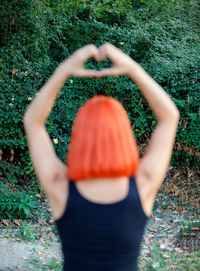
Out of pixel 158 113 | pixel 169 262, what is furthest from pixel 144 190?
pixel 169 262

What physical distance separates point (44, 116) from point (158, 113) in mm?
548

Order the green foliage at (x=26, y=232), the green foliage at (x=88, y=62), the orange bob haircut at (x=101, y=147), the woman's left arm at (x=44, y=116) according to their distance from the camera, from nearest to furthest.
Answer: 1. the orange bob haircut at (x=101, y=147)
2. the woman's left arm at (x=44, y=116)
3. the green foliage at (x=26, y=232)
4. the green foliage at (x=88, y=62)

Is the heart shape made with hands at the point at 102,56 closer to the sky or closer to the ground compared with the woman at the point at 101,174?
closer to the sky

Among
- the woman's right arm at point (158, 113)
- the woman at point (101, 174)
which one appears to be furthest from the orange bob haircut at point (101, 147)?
the woman's right arm at point (158, 113)

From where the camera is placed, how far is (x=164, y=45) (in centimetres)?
665

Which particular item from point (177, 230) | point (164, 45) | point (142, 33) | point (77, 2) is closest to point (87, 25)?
point (77, 2)

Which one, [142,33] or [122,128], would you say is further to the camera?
[142,33]

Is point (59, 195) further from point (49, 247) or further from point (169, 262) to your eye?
point (49, 247)

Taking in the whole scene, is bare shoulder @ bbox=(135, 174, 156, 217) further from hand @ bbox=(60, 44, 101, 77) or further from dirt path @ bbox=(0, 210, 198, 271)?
dirt path @ bbox=(0, 210, 198, 271)

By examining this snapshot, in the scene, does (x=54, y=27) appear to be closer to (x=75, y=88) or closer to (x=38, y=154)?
(x=75, y=88)

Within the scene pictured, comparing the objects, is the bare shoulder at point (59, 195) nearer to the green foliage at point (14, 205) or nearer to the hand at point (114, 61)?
the hand at point (114, 61)

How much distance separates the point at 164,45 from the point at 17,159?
3531 mm

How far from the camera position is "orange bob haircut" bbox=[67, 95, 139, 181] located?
1.42 m

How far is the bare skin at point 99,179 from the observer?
148 cm
